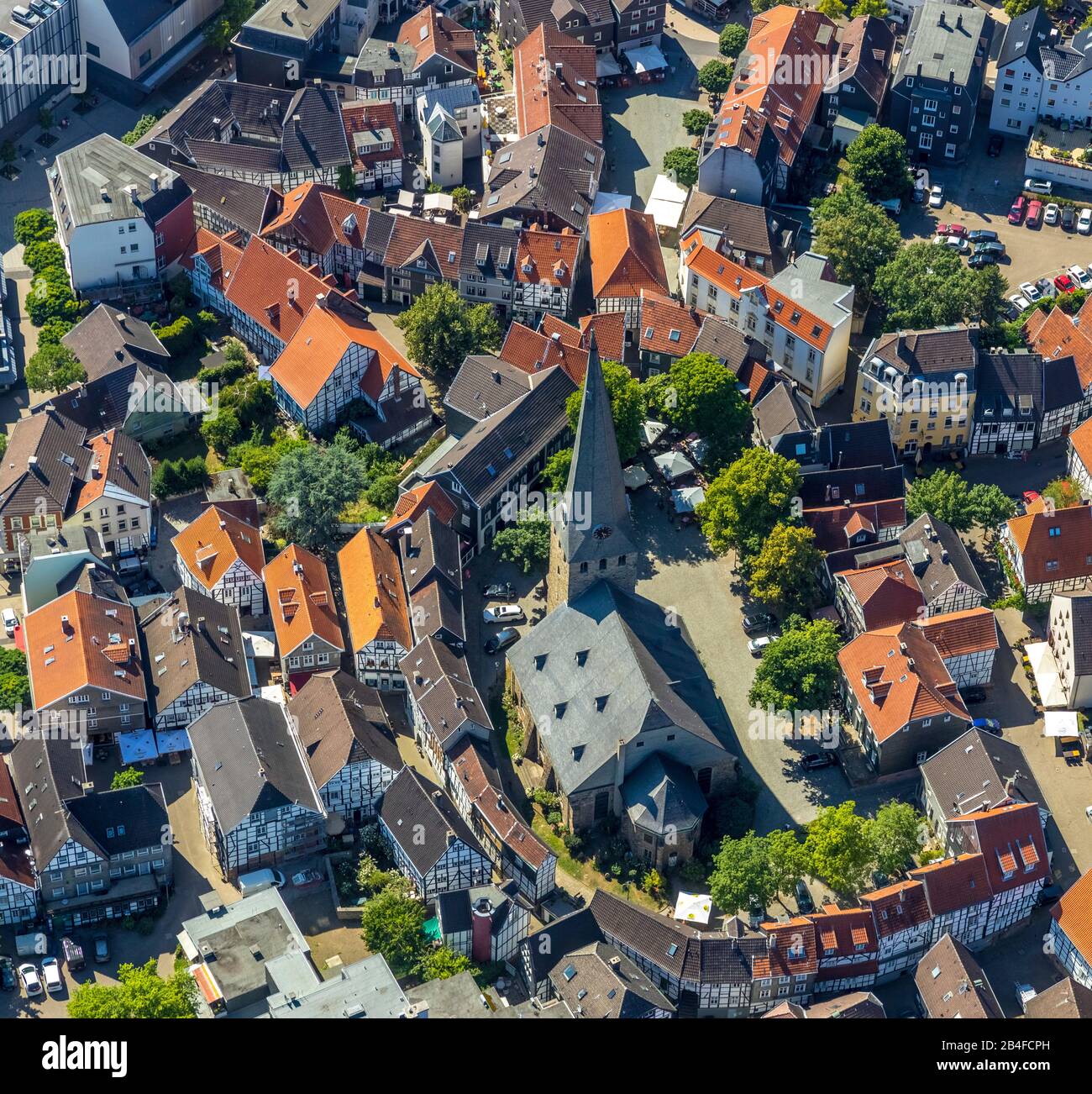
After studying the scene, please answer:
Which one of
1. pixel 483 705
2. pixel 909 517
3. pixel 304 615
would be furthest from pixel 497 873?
pixel 909 517

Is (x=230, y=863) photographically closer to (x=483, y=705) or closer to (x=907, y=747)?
(x=483, y=705)

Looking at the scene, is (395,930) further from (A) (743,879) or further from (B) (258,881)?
(A) (743,879)

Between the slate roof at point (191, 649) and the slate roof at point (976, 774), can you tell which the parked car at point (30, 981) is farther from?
the slate roof at point (976, 774)

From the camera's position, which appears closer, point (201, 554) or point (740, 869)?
point (740, 869)

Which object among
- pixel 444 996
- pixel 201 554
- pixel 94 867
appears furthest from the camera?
pixel 201 554

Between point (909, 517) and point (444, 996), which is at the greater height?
point (909, 517)

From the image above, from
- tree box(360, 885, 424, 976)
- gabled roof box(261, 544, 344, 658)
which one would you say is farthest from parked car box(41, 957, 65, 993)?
gabled roof box(261, 544, 344, 658)

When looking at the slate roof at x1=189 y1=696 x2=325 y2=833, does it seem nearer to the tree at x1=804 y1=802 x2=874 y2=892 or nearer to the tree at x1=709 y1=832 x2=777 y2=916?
the tree at x1=709 y1=832 x2=777 y2=916

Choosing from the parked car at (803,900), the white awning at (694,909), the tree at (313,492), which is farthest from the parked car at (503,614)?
the parked car at (803,900)
